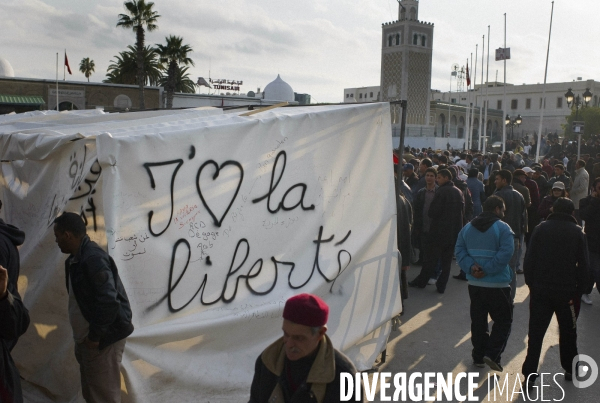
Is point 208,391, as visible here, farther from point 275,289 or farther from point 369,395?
point 369,395

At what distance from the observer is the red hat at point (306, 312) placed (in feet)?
7.95

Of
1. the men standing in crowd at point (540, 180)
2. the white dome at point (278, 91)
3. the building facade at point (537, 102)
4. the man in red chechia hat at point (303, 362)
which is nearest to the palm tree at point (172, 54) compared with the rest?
the white dome at point (278, 91)

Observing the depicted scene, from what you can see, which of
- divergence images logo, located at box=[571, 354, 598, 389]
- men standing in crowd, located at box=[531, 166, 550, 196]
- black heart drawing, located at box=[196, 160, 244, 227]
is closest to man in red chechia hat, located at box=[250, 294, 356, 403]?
black heart drawing, located at box=[196, 160, 244, 227]

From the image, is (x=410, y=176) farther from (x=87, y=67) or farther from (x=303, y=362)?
(x=87, y=67)

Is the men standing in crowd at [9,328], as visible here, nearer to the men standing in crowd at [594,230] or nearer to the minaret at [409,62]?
the men standing in crowd at [594,230]

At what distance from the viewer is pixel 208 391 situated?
4.55 metres

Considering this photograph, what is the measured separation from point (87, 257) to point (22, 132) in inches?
99.9

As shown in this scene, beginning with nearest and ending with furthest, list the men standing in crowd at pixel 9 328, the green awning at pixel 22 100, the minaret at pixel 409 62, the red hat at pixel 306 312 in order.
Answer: the red hat at pixel 306 312
the men standing in crowd at pixel 9 328
the green awning at pixel 22 100
the minaret at pixel 409 62

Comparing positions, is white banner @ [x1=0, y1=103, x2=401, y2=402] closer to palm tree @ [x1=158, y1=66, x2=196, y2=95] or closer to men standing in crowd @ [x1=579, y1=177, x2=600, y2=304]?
men standing in crowd @ [x1=579, y1=177, x2=600, y2=304]

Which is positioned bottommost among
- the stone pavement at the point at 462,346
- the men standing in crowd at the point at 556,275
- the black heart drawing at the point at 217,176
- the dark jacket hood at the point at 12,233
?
the stone pavement at the point at 462,346

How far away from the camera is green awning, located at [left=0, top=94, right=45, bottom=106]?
39.9 metres

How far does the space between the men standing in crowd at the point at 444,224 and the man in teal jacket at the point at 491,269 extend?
2834 millimetres

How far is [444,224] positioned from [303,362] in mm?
6279

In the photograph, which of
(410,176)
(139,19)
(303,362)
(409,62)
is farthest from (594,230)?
(409,62)
